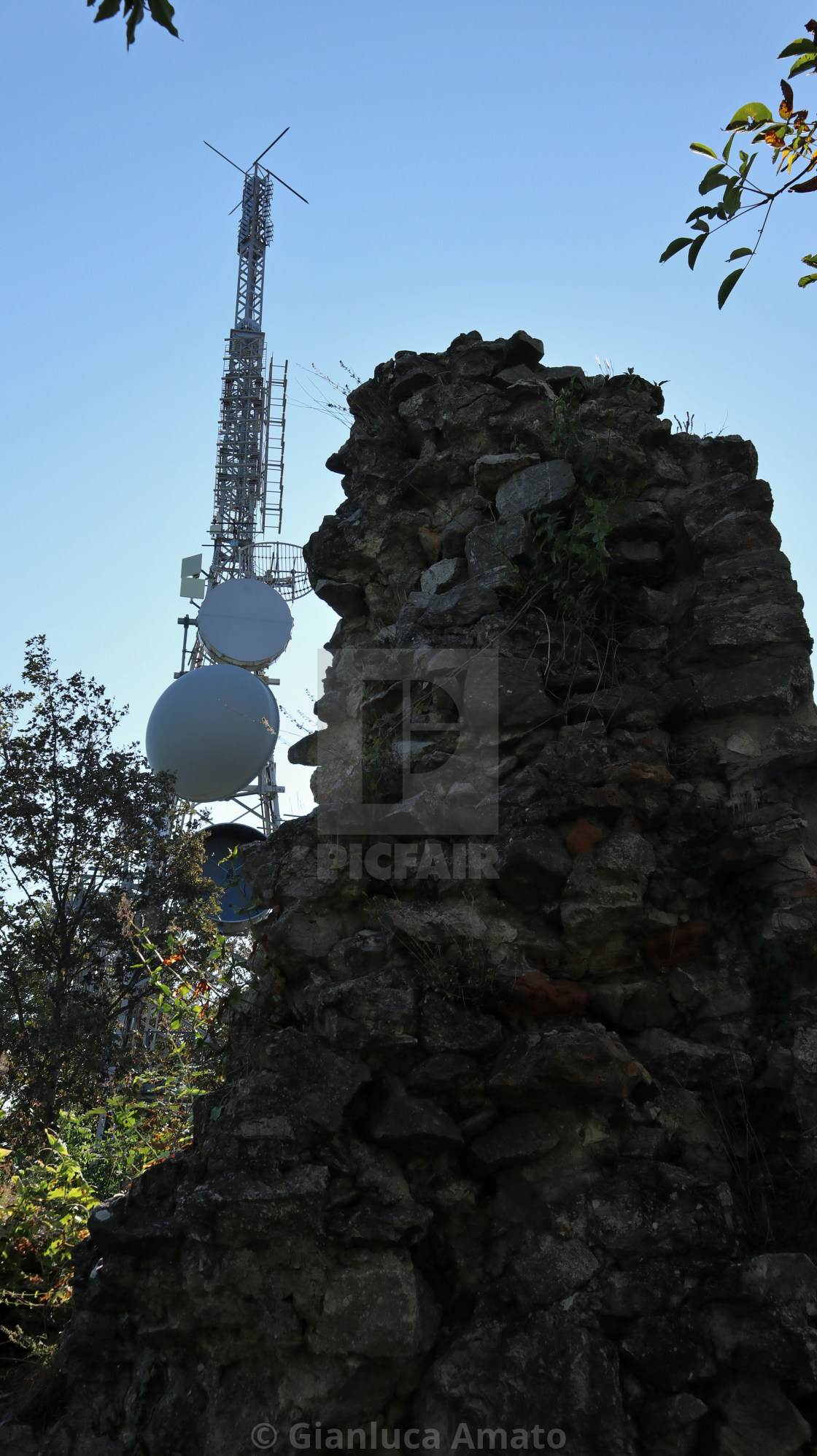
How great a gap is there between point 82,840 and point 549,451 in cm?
681

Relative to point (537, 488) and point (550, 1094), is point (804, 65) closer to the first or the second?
point (537, 488)

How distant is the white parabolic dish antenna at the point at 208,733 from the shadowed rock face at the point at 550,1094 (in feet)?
26.2

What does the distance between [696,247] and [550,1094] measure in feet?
8.03

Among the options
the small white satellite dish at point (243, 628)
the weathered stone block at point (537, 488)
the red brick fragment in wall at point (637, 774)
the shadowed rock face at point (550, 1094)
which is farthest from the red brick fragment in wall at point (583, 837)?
the small white satellite dish at point (243, 628)

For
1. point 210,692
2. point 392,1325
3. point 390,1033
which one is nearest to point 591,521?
point 390,1033

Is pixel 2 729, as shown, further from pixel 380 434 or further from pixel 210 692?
pixel 380 434

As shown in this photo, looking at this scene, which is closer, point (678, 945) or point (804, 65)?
point (804, 65)

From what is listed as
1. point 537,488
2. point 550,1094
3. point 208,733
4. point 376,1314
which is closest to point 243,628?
point 208,733

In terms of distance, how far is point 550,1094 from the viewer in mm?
2994

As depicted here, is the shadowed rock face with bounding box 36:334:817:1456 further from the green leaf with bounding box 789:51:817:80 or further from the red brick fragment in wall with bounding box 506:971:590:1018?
the green leaf with bounding box 789:51:817:80

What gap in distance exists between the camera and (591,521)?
4141mm

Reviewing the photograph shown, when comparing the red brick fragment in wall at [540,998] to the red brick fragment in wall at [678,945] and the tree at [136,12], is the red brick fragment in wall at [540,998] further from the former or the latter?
the tree at [136,12]

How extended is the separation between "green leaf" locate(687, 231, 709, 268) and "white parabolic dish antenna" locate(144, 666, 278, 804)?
9.82 metres

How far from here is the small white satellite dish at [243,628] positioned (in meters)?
15.2
